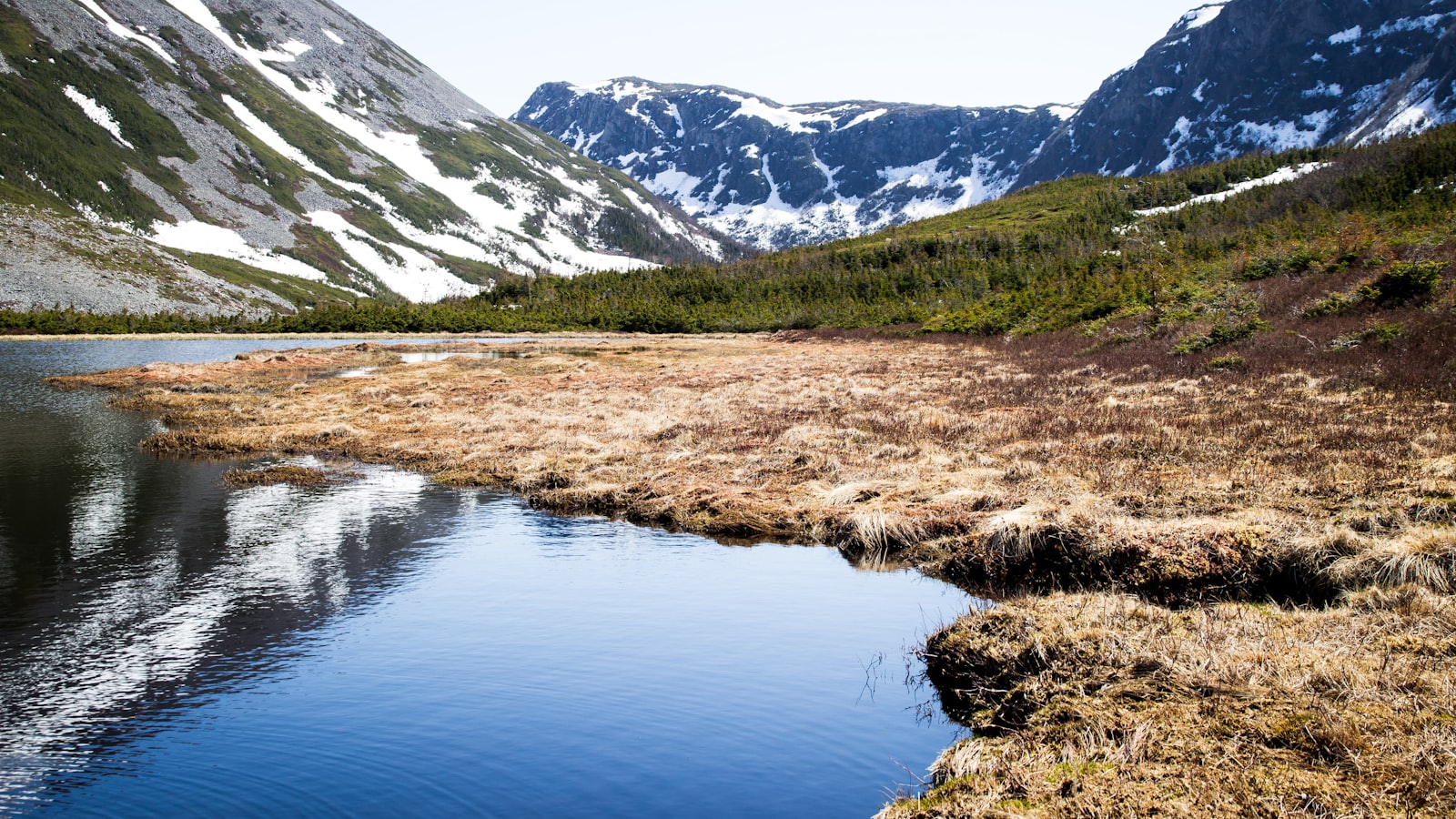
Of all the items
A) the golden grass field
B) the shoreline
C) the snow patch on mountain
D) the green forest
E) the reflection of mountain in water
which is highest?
the snow patch on mountain

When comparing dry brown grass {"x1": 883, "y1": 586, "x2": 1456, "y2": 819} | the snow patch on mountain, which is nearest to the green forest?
the snow patch on mountain

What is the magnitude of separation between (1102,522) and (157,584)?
1754 cm

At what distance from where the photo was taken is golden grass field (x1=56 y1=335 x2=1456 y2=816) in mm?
7238

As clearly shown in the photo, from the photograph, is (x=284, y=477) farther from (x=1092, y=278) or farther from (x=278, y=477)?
(x=1092, y=278)

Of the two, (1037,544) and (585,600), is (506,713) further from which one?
(1037,544)

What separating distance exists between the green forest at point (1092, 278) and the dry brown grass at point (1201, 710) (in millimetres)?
36285

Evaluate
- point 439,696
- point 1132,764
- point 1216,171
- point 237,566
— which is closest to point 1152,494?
point 1132,764

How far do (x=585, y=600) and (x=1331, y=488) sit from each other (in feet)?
46.3

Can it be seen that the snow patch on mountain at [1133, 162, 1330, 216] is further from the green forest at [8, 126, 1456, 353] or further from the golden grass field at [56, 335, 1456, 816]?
the golden grass field at [56, 335, 1456, 816]

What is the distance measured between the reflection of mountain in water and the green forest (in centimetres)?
4164

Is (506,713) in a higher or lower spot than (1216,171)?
lower

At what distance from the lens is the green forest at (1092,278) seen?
48.4 meters

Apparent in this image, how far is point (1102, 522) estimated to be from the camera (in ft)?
48.3

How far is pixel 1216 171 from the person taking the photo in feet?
609
